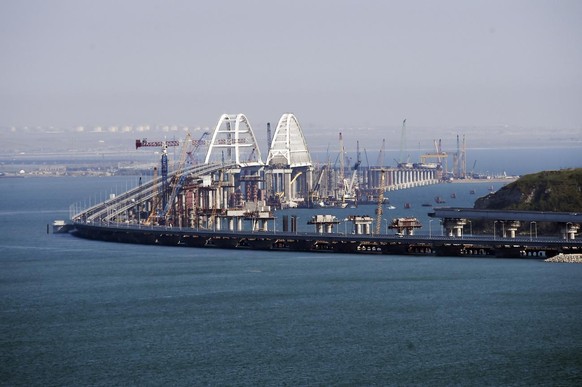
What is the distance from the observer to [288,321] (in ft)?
185

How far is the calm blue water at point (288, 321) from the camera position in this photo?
154 feet

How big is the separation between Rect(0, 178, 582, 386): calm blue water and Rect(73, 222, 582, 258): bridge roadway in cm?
250

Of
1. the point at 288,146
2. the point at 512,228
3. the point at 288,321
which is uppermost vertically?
the point at 288,146

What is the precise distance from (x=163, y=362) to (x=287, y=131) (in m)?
113

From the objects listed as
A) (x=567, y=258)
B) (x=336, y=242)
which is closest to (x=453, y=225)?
(x=336, y=242)

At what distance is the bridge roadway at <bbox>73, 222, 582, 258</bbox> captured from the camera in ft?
258

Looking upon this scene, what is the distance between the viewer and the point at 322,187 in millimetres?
166750

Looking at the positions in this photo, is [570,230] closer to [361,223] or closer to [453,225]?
[453,225]

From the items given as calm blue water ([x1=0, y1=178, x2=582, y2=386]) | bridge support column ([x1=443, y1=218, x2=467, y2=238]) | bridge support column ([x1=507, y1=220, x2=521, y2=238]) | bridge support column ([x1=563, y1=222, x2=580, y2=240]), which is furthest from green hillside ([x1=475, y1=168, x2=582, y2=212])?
calm blue water ([x1=0, y1=178, x2=582, y2=386])

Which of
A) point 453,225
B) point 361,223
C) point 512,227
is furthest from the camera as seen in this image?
point 361,223

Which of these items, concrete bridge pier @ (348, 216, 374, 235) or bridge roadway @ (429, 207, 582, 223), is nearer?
bridge roadway @ (429, 207, 582, 223)

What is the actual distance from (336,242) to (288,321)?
1174 inches

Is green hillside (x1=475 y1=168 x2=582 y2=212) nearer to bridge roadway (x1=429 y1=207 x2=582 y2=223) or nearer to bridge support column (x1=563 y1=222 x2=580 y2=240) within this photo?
bridge roadway (x1=429 y1=207 x2=582 y2=223)

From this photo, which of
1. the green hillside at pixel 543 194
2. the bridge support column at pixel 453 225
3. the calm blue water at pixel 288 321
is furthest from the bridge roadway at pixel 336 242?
the green hillside at pixel 543 194
